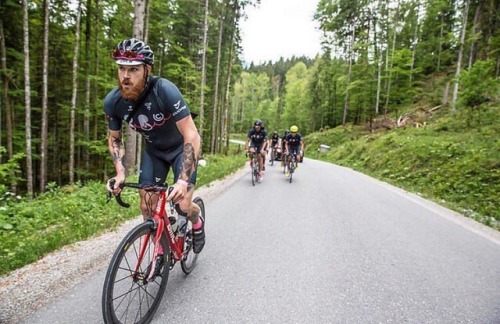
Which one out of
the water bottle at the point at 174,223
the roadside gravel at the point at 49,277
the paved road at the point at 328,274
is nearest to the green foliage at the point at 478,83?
the paved road at the point at 328,274

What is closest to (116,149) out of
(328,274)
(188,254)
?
(188,254)

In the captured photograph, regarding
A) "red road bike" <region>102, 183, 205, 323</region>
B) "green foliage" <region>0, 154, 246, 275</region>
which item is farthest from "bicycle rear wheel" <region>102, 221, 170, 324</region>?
"green foliage" <region>0, 154, 246, 275</region>

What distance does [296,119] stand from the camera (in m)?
52.9

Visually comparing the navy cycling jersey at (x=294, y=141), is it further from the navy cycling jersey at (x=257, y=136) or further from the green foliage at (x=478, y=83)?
the green foliage at (x=478, y=83)

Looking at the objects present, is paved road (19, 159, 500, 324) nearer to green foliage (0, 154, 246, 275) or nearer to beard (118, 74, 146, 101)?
green foliage (0, 154, 246, 275)

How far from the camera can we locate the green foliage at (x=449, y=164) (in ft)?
27.3

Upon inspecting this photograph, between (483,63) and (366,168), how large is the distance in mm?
7737

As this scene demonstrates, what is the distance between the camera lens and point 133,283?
251cm

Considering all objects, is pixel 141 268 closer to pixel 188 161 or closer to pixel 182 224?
pixel 182 224

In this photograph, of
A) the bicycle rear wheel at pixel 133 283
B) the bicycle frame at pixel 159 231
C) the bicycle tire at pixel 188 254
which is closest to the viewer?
the bicycle rear wheel at pixel 133 283

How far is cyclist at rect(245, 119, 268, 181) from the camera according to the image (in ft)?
37.0

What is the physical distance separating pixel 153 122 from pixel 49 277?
2040mm

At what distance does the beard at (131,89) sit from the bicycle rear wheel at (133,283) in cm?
117

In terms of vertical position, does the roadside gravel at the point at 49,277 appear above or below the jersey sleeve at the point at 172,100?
below
